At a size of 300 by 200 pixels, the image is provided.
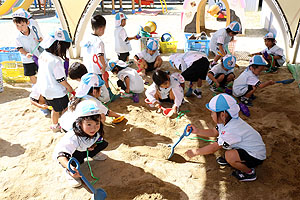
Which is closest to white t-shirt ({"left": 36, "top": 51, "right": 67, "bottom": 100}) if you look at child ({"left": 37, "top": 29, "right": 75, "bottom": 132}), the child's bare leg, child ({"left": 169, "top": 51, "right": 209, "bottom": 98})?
child ({"left": 37, "top": 29, "right": 75, "bottom": 132})

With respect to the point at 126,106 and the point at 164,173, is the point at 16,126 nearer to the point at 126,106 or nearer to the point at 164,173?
the point at 126,106

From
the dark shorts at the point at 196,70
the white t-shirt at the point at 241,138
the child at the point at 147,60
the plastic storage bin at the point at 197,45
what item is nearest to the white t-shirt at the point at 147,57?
the child at the point at 147,60

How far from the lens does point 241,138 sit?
2.30m

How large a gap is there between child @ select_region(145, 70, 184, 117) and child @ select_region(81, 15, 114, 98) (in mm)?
881

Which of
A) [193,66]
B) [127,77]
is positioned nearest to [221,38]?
[193,66]

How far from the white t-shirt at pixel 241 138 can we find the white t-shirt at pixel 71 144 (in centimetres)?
124

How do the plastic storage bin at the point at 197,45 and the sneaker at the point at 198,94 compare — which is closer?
the sneaker at the point at 198,94

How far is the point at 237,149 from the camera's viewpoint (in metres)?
2.37

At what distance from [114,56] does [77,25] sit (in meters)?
1.11

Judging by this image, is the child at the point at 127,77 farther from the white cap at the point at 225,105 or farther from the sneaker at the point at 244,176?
the sneaker at the point at 244,176

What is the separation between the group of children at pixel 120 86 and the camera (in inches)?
89.3

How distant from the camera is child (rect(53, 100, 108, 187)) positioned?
2102mm

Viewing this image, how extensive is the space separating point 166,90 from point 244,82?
1.25 meters

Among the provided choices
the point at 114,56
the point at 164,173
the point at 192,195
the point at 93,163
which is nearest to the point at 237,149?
the point at 192,195
